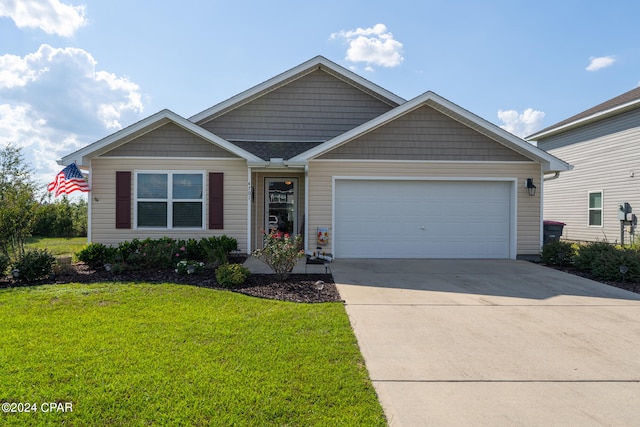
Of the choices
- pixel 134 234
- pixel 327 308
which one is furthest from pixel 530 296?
pixel 134 234

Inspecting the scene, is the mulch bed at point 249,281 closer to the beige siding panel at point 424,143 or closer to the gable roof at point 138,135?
the gable roof at point 138,135

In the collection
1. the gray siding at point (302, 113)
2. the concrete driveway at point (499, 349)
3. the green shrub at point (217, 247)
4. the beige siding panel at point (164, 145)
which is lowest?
the concrete driveway at point (499, 349)

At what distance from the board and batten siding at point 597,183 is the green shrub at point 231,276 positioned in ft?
44.6

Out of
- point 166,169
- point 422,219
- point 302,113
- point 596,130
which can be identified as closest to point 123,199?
point 166,169

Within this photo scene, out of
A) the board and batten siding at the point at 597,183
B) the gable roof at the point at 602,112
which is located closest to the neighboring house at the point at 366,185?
the board and batten siding at the point at 597,183

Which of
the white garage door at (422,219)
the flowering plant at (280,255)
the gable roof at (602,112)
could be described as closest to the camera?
the flowering plant at (280,255)

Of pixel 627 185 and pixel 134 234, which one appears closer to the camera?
pixel 134 234

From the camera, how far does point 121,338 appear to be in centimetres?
396

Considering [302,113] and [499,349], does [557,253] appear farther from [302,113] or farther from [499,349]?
[302,113]

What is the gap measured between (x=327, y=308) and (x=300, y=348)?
151cm

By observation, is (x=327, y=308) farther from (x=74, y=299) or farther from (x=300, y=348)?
(x=74, y=299)

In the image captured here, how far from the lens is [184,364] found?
332 centimetres

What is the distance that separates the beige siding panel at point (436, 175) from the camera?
9.68 metres

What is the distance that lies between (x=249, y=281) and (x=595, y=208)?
14.3 m
